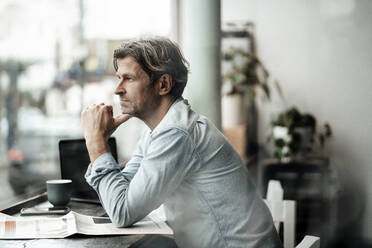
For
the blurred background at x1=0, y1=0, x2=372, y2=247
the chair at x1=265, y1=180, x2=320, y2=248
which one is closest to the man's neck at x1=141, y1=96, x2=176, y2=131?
the chair at x1=265, y1=180, x2=320, y2=248

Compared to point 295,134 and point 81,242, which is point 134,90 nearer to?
point 81,242

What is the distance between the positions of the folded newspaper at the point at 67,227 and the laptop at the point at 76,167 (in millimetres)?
211

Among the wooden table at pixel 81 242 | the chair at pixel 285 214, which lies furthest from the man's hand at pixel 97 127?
the chair at pixel 285 214

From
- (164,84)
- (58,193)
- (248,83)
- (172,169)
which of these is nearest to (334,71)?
(248,83)

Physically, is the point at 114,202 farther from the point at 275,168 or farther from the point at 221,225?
the point at 275,168

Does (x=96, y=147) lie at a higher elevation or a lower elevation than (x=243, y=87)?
lower

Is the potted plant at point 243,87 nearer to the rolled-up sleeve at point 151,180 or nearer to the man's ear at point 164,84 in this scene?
the man's ear at point 164,84

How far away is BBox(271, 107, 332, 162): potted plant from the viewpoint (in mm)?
2311

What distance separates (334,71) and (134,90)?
49.9 inches

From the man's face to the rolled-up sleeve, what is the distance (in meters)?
0.15

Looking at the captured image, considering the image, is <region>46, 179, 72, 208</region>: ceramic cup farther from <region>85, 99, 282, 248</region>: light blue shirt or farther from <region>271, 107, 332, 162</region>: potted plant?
<region>271, 107, 332, 162</region>: potted plant

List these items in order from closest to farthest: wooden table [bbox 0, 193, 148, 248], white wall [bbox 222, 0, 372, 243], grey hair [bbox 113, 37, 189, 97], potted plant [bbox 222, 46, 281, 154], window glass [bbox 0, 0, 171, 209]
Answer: wooden table [bbox 0, 193, 148, 248], grey hair [bbox 113, 37, 189, 97], white wall [bbox 222, 0, 372, 243], potted plant [bbox 222, 46, 281, 154], window glass [bbox 0, 0, 171, 209]

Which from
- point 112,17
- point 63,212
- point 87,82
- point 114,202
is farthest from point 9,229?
point 112,17

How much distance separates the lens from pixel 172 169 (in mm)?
1165
